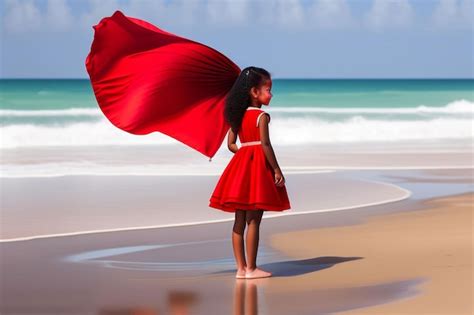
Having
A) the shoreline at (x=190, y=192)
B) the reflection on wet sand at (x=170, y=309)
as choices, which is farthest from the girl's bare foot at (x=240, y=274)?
the shoreline at (x=190, y=192)

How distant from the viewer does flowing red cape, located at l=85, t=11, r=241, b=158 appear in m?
8.32

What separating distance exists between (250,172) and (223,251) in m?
1.47

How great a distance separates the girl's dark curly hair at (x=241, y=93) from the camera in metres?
7.94

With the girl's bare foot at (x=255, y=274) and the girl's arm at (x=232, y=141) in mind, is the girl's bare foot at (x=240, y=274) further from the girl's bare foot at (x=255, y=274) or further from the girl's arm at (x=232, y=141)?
the girl's arm at (x=232, y=141)

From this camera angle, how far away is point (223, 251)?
915 cm

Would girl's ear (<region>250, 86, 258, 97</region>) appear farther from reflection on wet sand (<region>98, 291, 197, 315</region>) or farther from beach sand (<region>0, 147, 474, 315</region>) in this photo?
reflection on wet sand (<region>98, 291, 197, 315</region>)

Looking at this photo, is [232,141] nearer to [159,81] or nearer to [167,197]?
[159,81]

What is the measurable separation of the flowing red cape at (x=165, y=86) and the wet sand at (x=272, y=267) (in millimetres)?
1017

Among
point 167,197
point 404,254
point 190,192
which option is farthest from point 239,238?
point 190,192

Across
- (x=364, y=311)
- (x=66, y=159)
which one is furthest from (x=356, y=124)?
(x=364, y=311)

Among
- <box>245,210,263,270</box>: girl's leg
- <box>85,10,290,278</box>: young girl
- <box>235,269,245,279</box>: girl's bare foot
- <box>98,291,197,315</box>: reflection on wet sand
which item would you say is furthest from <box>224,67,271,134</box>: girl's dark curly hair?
<box>98,291,197,315</box>: reflection on wet sand

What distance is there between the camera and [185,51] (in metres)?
8.36

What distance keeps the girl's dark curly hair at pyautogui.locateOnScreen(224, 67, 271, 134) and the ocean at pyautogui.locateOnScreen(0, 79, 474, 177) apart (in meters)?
7.94

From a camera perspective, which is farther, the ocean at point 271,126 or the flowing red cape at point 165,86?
the ocean at point 271,126
